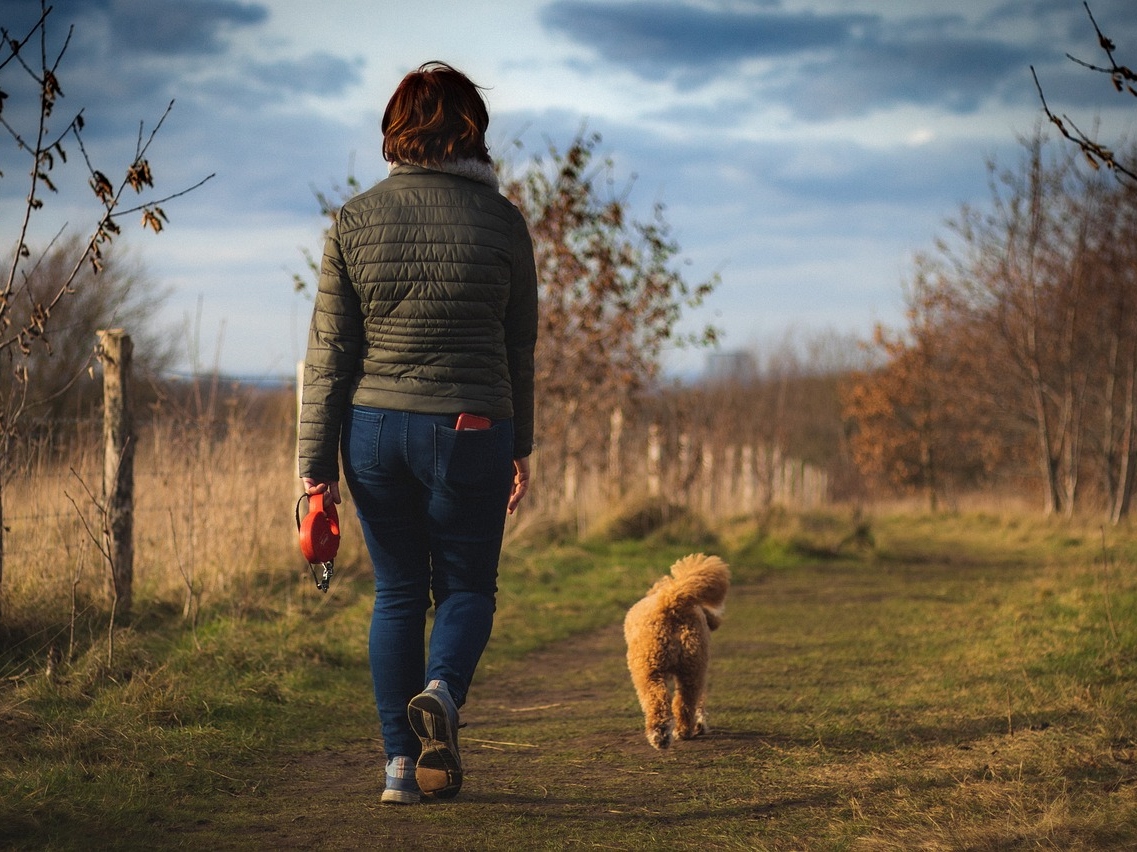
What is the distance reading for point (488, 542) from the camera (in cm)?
346

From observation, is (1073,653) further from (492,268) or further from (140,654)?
(140,654)

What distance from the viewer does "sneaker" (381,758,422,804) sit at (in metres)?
3.37

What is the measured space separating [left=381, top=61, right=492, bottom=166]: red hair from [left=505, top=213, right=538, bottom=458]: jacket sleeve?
31 cm

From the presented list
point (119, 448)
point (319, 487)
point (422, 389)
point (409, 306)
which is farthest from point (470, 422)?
point (119, 448)

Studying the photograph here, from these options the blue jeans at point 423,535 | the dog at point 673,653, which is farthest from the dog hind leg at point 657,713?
the blue jeans at point 423,535

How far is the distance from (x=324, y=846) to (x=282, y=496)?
5.64 metres

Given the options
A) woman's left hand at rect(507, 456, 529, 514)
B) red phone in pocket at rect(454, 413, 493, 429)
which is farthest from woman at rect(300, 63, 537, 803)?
woman's left hand at rect(507, 456, 529, 514)

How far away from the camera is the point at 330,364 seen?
3275 mm

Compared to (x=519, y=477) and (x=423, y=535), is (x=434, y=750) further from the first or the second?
(x=519, y=477)

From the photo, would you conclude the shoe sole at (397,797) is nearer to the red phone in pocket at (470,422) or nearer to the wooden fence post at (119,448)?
the red phone in pocket at (470,422)

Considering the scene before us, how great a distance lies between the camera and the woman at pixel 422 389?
325cm

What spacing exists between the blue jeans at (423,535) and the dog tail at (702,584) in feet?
3.70

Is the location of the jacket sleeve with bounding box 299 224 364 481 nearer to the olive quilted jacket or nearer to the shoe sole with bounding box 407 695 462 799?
the olive quilted jacket

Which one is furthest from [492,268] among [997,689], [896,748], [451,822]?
[997,689]
